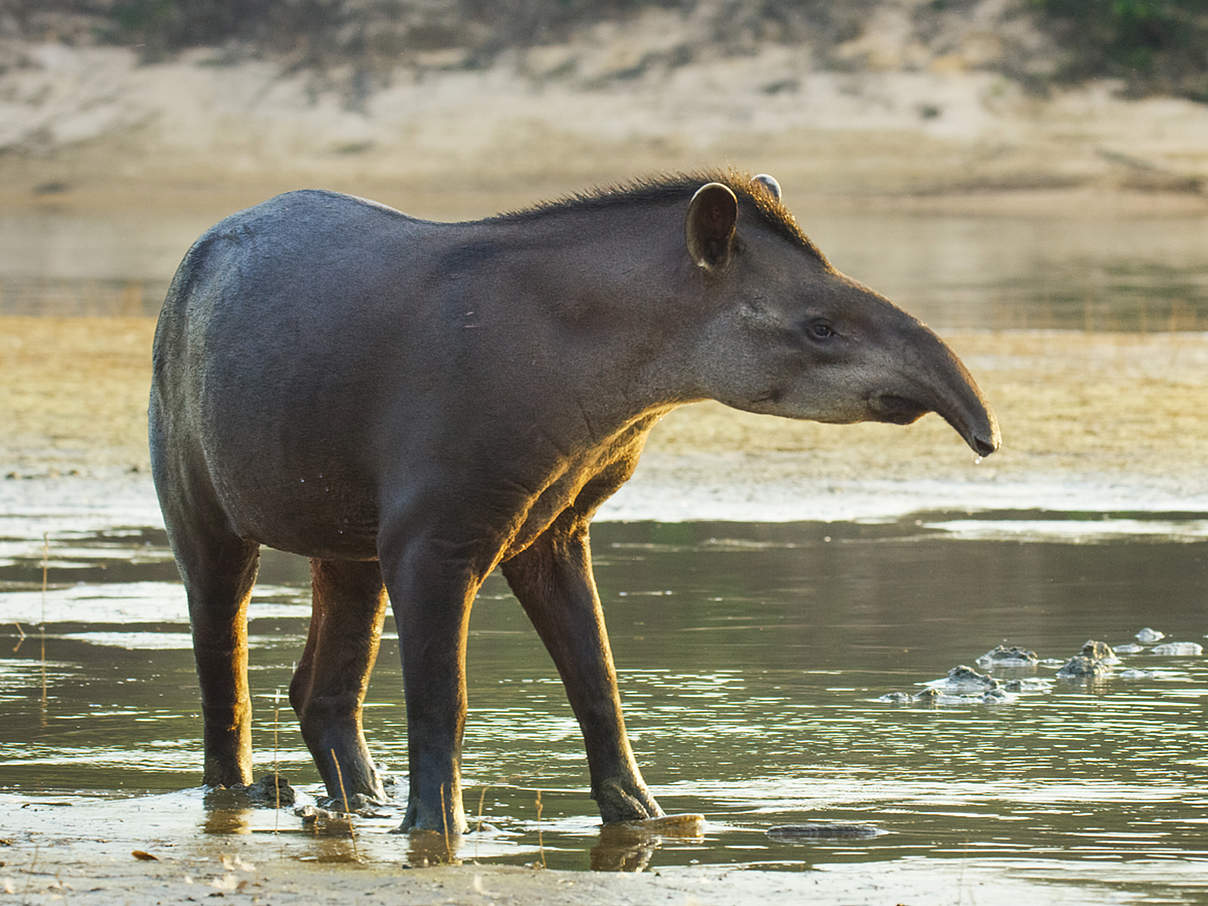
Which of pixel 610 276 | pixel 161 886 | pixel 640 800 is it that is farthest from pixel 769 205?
pixel 161 886

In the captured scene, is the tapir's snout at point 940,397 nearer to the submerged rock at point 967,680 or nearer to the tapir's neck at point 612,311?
the tapir's neck at point 612,311

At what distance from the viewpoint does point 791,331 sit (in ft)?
20.9

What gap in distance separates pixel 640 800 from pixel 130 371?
45.7ft

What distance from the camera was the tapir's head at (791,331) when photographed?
6.26 meters

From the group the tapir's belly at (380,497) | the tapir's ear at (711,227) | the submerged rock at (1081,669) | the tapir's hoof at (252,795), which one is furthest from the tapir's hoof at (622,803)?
the submerged rock at (1081,669)

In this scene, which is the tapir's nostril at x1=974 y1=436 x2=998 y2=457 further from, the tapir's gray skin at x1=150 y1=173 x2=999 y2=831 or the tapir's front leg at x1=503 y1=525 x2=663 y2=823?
the tapir's front leg at x1=503 y1=525 x2=663 y2=823

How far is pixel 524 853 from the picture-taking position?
6.57m

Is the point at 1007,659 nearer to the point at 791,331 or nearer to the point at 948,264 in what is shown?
the point at 791,331

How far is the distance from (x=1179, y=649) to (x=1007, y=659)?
30.0 inches

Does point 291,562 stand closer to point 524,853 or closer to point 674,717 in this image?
point 674,717

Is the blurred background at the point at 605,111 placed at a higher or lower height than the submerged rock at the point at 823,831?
higher

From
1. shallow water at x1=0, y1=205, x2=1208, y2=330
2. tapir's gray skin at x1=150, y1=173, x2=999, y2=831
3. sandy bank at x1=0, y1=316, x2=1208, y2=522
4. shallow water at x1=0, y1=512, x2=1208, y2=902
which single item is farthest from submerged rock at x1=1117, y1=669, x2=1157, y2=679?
shallow water at x1=0, y1=205, x2=1208, y2=330

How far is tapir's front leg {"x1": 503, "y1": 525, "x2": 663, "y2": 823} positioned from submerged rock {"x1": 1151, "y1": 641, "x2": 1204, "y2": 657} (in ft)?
10.3

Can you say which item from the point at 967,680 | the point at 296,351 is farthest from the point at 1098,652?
the point at 296,351
